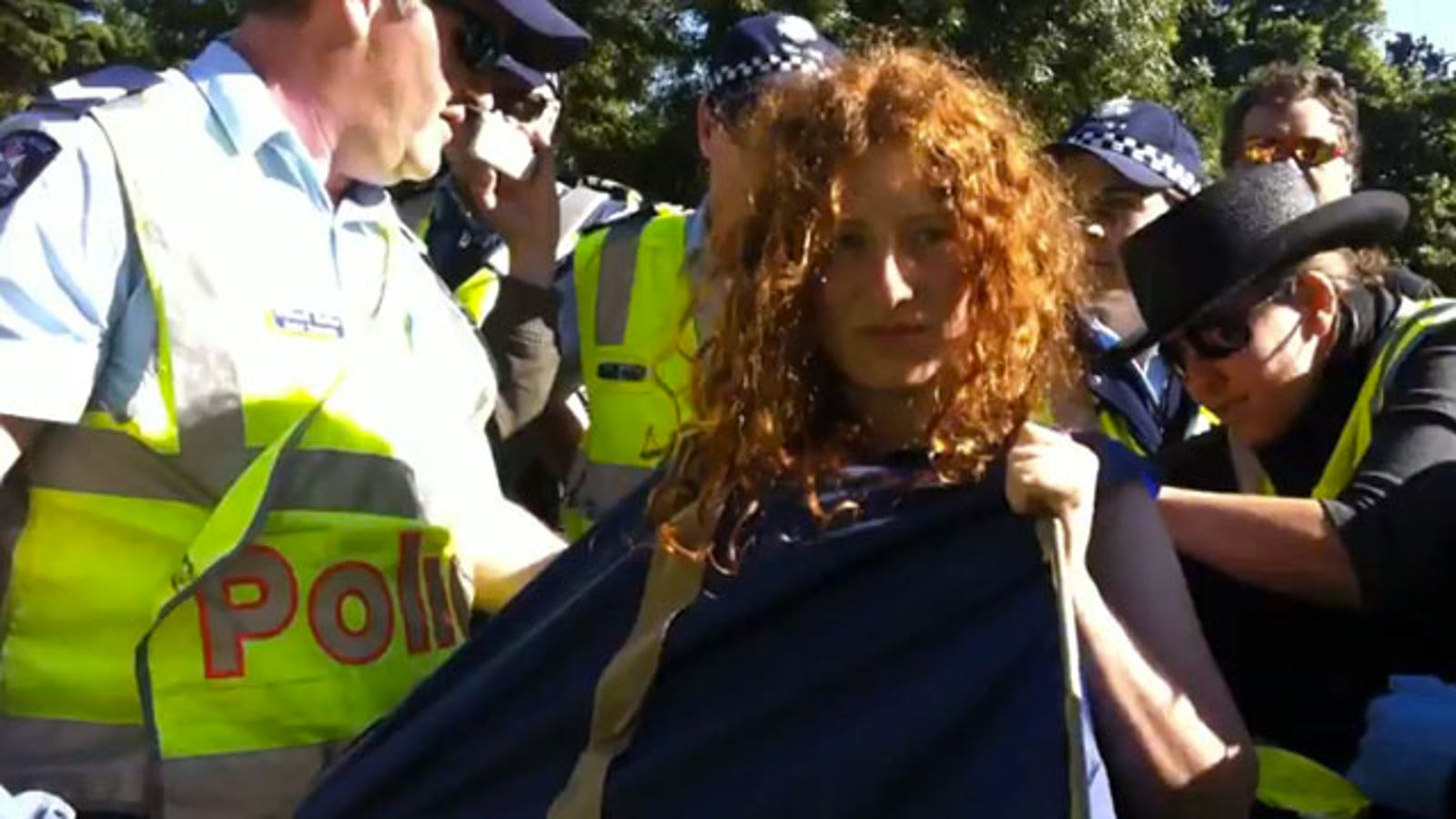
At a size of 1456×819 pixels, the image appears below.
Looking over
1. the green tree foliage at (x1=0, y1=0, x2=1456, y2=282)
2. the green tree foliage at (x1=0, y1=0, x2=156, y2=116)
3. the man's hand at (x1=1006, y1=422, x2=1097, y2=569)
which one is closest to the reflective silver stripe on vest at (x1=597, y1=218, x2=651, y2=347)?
the man's hand at (x1=1006, y1=422, x2=1097, y2=569)

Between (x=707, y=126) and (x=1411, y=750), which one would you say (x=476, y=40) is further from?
(x=1411, y=750)

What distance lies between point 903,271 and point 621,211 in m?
2.39

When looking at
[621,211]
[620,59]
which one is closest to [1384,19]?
[620,59]

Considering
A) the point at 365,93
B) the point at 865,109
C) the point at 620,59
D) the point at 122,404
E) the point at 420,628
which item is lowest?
the point at 620,59

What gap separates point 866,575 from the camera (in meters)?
2.17

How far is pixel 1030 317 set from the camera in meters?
2.31

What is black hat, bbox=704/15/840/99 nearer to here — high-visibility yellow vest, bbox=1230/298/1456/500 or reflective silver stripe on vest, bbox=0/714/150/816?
high-visibility yellow vest, bbox=1230/298/1456/500

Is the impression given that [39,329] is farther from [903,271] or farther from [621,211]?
[621,211]

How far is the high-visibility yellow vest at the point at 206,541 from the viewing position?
253 centimetres

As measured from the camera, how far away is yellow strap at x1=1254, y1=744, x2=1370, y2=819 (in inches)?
105

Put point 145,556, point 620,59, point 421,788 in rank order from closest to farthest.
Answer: point 421,788 → point 145,556 → point 620,59

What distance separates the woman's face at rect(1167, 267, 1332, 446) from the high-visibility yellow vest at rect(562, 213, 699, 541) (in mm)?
1258

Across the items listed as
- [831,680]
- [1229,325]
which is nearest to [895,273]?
[831,680]

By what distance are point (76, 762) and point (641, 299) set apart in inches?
71.7
